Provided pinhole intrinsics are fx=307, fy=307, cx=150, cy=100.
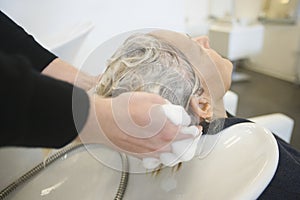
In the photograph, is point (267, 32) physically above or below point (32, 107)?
below

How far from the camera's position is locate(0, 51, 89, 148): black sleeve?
0.95 ft

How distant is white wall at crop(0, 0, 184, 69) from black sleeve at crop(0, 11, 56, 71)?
1.04 ft

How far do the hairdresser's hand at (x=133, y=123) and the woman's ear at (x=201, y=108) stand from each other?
98mm

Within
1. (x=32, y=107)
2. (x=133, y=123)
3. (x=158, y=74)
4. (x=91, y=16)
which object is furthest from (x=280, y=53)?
(x=32, y=107)

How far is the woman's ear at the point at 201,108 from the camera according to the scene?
483mm

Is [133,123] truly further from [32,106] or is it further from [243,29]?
[243,29]

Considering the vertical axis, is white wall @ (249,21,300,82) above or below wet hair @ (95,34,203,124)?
below

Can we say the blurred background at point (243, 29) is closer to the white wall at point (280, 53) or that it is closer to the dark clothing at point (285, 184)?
the white wall at point (280, 53)

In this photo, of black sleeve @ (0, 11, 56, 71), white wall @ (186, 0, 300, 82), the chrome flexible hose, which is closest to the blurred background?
white wall @ (186, 0, 300, 82)

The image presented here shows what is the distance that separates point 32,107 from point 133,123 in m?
0.12

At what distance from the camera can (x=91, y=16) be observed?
4.19ft

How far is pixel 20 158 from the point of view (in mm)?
693

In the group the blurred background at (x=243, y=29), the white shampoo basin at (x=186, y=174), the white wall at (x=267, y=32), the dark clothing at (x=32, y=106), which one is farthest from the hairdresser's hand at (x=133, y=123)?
the white wall at (x=267, y=32)

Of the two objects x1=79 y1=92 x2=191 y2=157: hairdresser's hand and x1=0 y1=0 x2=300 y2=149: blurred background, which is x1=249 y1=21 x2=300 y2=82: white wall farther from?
x1=79 y1=92 x2=191 y2=157: hairdresser's hand
